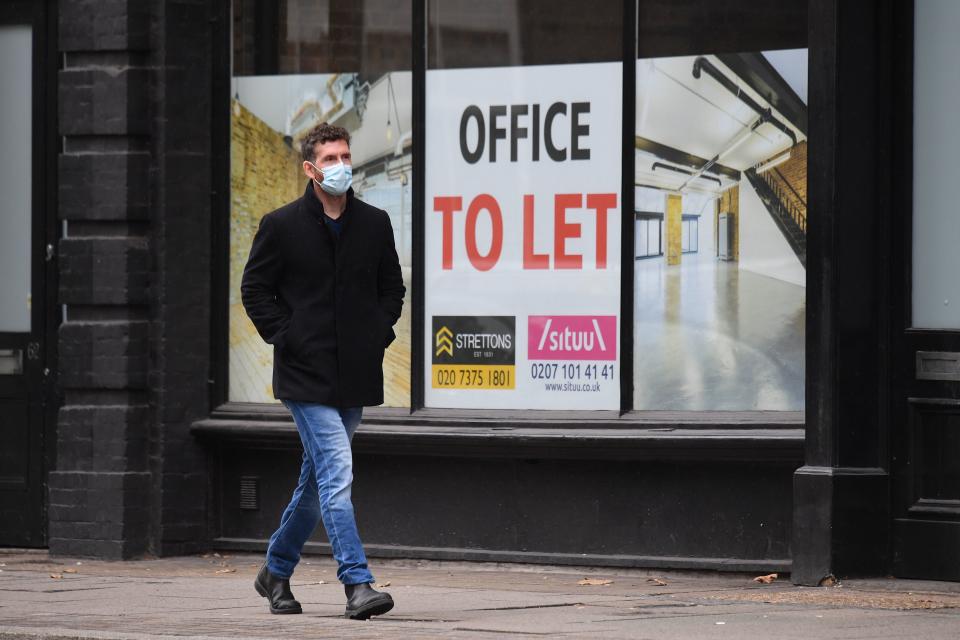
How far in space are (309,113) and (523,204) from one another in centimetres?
147

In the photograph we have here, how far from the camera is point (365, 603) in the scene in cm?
689

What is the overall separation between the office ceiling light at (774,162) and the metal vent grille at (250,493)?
3.39 m

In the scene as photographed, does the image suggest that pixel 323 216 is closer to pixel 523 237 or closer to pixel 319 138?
pixel 319 138

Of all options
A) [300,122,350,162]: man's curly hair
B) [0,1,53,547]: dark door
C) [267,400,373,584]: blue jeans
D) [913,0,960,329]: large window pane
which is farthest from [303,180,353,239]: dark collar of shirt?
[0,1,53,547]: dark door

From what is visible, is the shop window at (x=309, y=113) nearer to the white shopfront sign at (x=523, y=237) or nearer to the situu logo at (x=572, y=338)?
the white shopfront sign at (x=523, y=237)

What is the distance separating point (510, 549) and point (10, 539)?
10.6 feet

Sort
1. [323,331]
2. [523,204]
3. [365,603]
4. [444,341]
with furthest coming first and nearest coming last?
[444,341], [523,204], [323,331], [365,603]

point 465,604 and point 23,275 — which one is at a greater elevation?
point 23,275

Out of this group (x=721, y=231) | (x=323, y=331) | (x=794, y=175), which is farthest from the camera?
(x=721, y=231)

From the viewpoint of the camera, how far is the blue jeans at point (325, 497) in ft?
22.8

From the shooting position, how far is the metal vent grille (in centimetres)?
998

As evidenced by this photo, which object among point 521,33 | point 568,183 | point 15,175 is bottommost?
point 568,183

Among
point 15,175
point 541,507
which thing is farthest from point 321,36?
point 541,507

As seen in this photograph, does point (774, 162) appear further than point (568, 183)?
No
